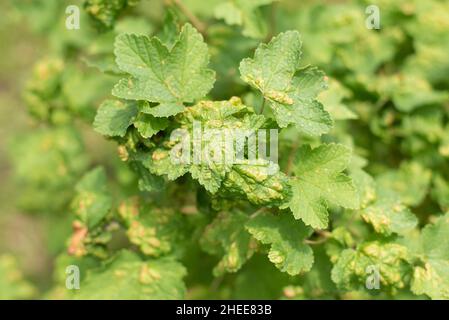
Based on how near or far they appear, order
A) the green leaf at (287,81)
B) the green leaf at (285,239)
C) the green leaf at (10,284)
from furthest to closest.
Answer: the green leaf at (10,284) < the green leaf at (285,239) < the green leaf at (287,81)

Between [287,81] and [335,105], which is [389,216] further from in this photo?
[287,81]

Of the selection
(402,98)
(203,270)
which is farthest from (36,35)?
(402,98)

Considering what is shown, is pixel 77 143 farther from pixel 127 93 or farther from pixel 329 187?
pixel 329 187

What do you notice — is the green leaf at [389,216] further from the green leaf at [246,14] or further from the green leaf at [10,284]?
the green leaf at [10,284]

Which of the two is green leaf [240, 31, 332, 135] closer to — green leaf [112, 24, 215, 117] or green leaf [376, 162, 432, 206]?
green leaf [112, 24, 215, 117]

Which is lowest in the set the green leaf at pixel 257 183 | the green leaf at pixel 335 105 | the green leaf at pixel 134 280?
the green leaf at pixel 134 280

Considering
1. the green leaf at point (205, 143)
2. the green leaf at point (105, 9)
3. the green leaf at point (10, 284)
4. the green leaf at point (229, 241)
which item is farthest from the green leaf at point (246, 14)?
the green leaf at point (10, 284)
